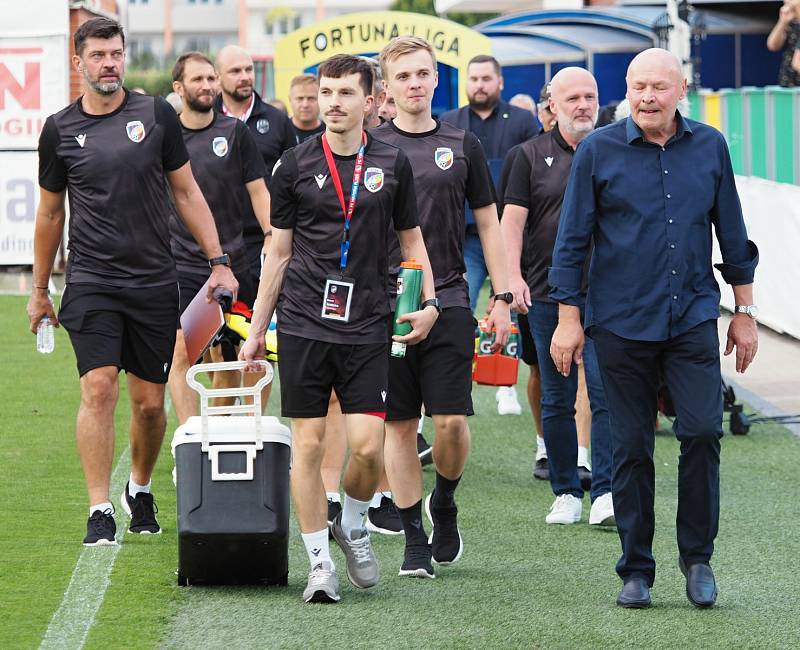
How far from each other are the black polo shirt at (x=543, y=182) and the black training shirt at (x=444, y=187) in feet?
3.84

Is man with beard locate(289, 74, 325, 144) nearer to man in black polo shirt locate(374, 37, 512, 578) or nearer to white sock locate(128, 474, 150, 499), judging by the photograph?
white sock locate(128, 474, 150, 499)

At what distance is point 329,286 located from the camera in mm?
6180

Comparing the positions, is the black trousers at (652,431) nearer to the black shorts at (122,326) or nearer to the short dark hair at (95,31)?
the black shorts at (122,326)

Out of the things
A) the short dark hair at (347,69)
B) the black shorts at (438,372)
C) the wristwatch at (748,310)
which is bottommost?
the black shorts at (438,372)

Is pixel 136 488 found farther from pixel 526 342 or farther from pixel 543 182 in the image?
pixel 543 182

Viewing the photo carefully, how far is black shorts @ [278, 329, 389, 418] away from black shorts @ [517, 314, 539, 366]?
92.7 inches

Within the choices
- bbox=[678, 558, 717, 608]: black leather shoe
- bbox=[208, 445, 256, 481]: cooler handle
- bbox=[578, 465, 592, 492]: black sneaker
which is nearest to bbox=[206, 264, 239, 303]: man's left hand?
bbox=[208, 445, 256, 481]: cooler handle

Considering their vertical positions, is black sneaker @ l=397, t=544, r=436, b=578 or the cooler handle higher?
the cooler handle

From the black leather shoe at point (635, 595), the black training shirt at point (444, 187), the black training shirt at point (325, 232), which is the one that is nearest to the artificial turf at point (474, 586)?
the black leather shoe at point (635, 595)

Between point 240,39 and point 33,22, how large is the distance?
344ft

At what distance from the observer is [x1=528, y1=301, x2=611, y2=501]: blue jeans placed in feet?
25.6

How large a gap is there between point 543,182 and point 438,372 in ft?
5.49

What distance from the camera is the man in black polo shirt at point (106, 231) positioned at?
23.3 feet

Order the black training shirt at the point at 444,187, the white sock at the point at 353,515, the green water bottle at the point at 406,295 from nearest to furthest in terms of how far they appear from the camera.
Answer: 1. the green water bottle at the point at 406,295
2. the white sock at the point at 353,515
3. the black training shirt at the point at 444,187
